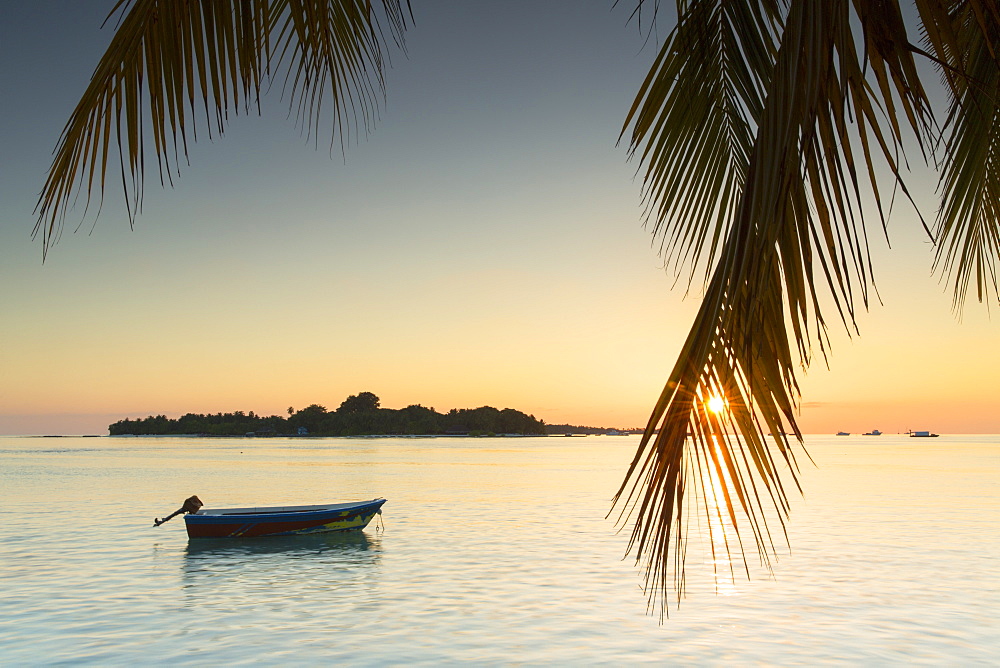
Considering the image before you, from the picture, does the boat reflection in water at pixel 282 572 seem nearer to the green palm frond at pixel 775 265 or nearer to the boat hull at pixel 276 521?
the boat hull at pixel 276 521

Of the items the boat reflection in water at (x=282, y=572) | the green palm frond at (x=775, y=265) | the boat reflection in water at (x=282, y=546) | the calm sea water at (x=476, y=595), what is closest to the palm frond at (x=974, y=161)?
the green palm frond at (x=775, y=265)

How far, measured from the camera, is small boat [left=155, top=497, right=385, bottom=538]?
25578mm

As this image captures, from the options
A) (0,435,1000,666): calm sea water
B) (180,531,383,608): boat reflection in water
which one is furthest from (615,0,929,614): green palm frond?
(180,531,383,608): boat reflection in water

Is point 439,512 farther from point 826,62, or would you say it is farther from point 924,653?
point 826,62

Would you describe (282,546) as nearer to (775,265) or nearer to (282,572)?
(282,572)

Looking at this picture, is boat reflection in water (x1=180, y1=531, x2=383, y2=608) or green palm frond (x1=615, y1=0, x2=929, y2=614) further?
boat reflection in water (x1=180, y1=531, x2=383, y2=608)

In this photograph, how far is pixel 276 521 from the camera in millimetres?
26219

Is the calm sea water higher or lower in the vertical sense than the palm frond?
lower

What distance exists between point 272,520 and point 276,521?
127 mm

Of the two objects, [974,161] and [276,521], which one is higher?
[974,161]

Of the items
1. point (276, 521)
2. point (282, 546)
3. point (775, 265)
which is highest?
point (775, 265)

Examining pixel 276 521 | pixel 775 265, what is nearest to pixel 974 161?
pixel 775 265

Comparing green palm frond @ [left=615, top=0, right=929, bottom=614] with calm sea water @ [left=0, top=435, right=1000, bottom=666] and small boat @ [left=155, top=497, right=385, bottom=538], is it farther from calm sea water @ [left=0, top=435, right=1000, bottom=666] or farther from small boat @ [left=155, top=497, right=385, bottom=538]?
small boat @ [left=155, top=497, right=385, bottom=538]

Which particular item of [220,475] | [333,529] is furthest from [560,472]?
[333,529]
